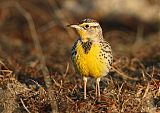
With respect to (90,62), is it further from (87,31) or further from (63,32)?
(63,32)

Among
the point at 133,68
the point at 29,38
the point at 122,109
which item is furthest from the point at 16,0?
the point at 122,109

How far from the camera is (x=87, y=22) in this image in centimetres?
692

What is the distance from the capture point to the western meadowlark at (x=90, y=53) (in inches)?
257

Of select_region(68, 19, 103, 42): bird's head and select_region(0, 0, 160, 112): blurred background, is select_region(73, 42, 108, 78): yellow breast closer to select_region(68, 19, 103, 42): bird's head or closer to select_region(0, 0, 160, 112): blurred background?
select_region(68, 19, 103, 42): bird's head

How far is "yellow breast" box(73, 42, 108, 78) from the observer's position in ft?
21.4

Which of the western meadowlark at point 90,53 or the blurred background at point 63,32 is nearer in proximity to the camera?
the western meadowlark at point 90,53

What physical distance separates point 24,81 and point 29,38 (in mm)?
5166

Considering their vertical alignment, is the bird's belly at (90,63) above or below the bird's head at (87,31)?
below

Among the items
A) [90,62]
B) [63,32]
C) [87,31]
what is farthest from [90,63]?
[63,32]

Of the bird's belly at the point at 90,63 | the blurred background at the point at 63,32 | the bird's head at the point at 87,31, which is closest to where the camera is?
the bird's belly at the point at 90,63

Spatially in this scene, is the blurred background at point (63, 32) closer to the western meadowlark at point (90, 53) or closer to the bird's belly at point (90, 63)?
the western meadowlark at point (90, 53)

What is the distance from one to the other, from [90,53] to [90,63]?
0.44ft

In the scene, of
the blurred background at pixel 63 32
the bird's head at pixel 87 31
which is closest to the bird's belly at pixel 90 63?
the bird's head at pixel 87 31

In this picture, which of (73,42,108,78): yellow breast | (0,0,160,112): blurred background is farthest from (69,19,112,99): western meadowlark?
(0,0,160,112): blurred background
